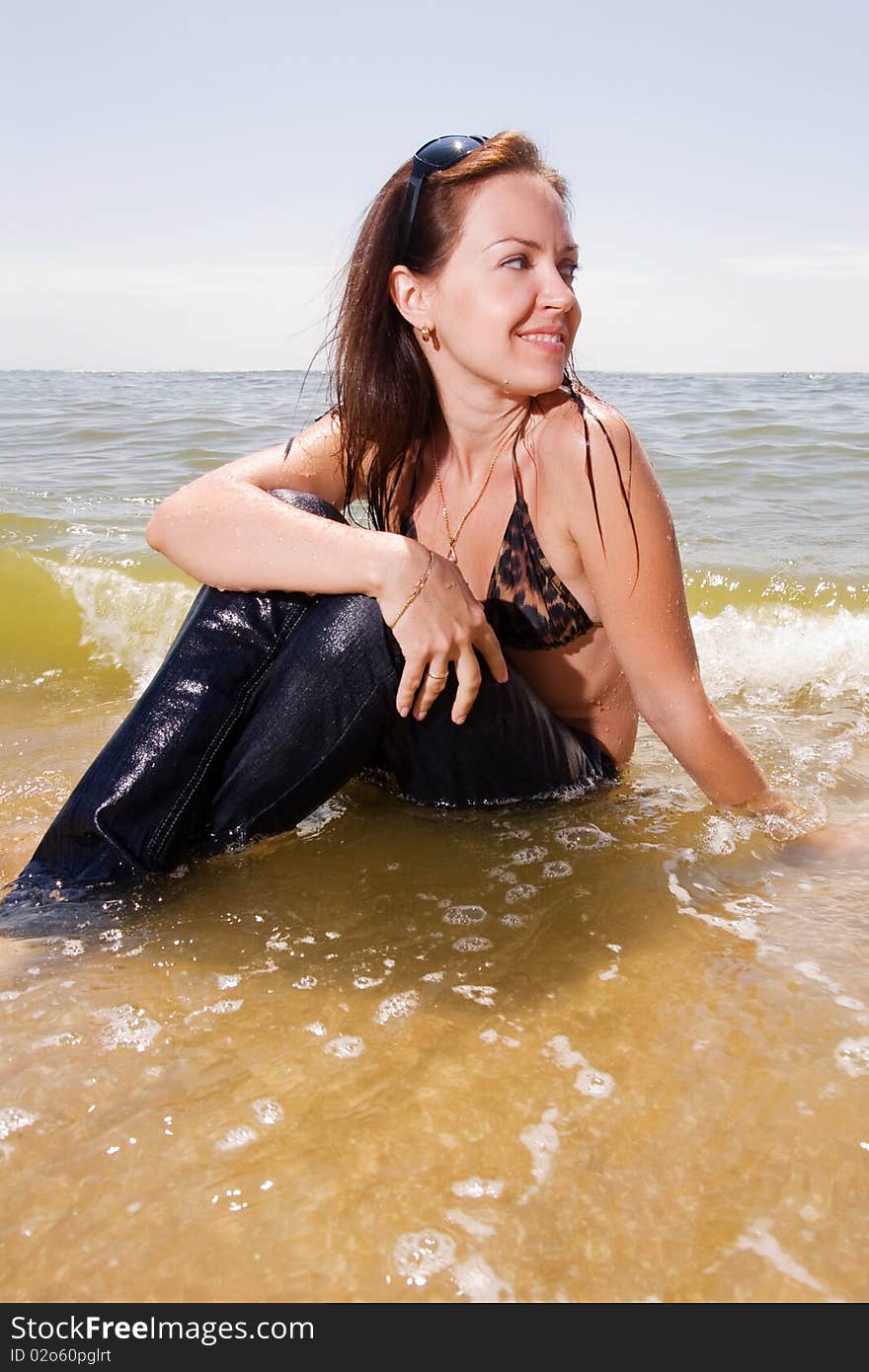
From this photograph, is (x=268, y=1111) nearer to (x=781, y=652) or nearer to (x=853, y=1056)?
(x=853, y=1056)

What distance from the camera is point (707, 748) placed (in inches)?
95.0

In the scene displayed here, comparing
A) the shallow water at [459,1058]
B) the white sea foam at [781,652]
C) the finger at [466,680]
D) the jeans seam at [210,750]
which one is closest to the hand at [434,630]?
the finger at [466,680]

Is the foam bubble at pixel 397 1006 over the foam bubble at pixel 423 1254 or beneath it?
beneath

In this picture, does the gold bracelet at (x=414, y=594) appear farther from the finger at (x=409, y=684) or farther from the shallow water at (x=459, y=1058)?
the shallow water at (x=459, y=1058)

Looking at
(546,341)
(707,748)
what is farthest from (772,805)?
(546,341)

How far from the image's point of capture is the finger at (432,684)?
220cm

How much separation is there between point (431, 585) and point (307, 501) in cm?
40

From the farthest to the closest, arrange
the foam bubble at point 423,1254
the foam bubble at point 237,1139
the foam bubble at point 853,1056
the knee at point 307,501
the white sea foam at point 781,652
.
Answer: the white sea foam at point 781,652 < the knee at point 307,501 < the foam bubble at point 853,1056 < the foam bubble at point 237,1139 < the foam bubble at point 423,1254

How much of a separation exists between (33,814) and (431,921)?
47.8 inches

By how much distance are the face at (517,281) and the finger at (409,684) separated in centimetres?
66

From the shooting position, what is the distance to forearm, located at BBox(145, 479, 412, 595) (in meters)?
2.23

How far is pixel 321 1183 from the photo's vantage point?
5.15 ft

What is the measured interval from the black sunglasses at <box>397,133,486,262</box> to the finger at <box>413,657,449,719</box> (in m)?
0.98

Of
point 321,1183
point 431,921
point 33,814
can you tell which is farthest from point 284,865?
point 321,1183
